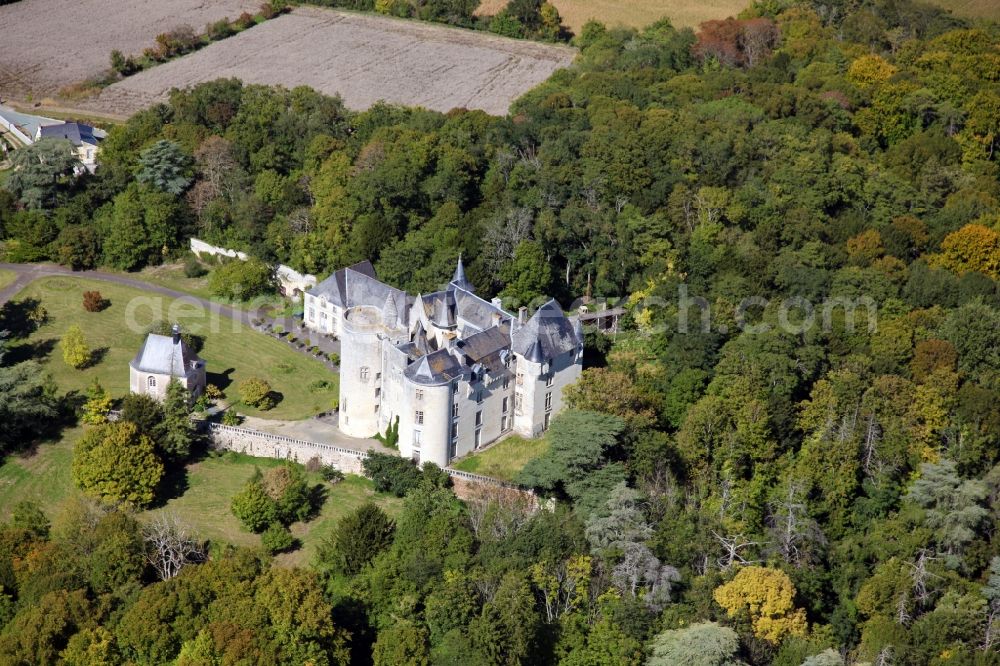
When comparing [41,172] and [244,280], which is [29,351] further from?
[41,172]

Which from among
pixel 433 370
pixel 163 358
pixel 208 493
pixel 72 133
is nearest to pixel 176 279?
pixel 163 358

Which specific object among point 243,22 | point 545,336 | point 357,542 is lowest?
point 357,542

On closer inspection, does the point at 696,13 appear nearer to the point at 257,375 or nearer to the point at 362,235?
the point at 362,235

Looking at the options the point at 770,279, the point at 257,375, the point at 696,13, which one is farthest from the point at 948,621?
the point at 696,13

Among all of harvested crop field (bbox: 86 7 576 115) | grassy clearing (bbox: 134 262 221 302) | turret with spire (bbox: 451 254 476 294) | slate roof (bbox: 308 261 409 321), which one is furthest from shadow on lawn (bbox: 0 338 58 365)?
harvested crop field (bbox: 86 7 576 115)

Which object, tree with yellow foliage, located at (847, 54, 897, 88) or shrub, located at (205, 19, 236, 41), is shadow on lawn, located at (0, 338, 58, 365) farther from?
tree with yellow foliage, located at (847, 54, 897, 88)

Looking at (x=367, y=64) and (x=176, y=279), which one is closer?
(x=176, y=279)

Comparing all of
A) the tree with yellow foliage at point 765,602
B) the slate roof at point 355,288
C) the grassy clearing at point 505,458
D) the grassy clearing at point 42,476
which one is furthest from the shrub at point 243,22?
the tree with yellow foliage at point 765,602
